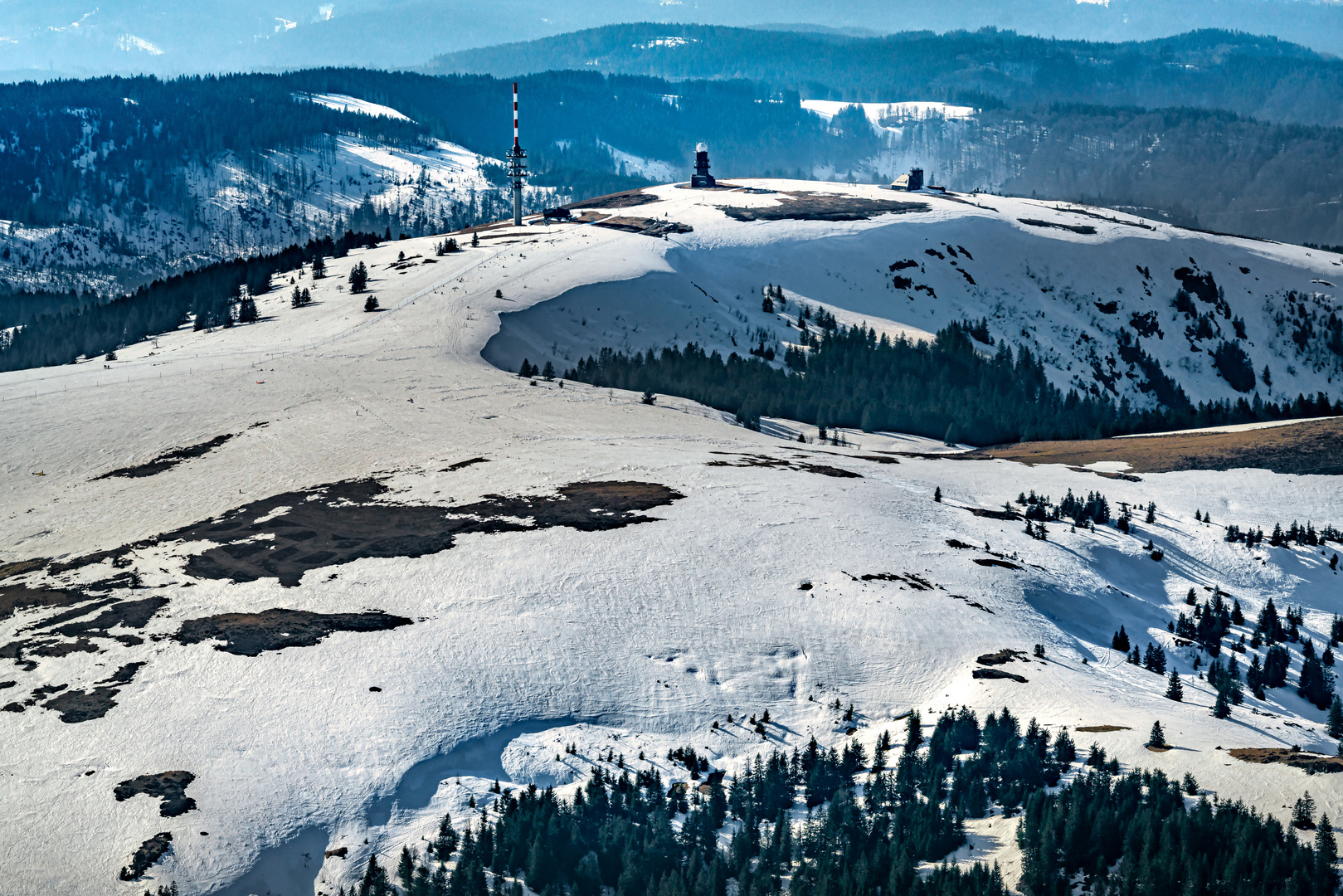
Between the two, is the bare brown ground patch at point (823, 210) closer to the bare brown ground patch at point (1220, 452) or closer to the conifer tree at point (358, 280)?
the conifer tree at point (358, 280)

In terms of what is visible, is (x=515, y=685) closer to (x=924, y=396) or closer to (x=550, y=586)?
(x=550, y=586)

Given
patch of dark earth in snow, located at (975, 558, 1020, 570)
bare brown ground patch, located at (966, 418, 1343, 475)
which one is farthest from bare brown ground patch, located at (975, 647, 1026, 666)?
bare brown ground patch, located at (966, 418, 1343, 475)

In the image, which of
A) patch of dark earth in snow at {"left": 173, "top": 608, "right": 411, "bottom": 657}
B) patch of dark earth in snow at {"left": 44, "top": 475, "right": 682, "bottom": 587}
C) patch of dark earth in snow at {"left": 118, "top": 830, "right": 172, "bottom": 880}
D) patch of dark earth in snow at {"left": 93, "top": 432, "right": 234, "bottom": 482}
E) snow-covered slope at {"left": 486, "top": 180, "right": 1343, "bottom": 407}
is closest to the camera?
patch of dark earth in snow at {"left": 118, "top": 830, "right": 172, "bottom": 880}

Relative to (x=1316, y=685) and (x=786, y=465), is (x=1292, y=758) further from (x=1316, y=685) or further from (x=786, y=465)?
(x=786, y=465)

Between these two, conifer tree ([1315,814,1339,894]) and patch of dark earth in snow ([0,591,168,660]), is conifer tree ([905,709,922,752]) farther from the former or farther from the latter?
patch of dark earth in snow ([0,591,168,660])

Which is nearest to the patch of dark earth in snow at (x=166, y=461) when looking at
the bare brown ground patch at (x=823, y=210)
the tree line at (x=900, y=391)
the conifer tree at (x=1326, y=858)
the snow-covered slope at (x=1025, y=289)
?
the tree line at (x=900, y=391)

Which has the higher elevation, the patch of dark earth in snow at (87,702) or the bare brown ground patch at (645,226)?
the bare brown ground patch at (645,226)

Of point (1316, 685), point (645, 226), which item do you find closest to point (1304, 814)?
point (1316, 685)

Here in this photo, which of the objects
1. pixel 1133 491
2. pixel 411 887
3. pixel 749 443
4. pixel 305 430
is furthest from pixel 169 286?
pixel 411 887
